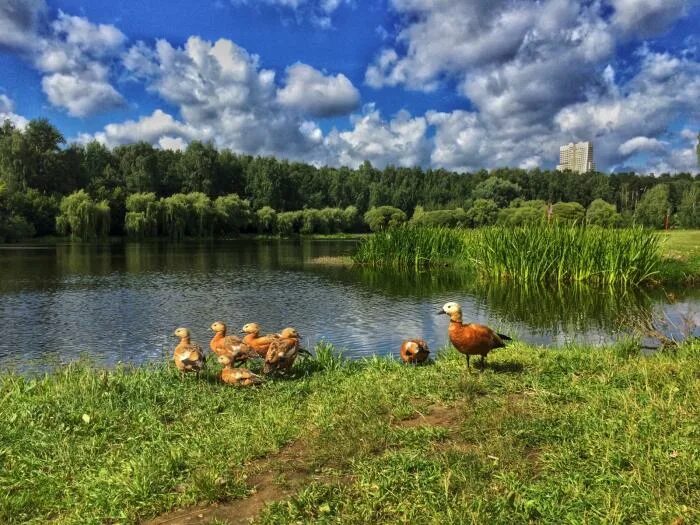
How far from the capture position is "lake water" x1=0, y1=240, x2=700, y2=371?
1308 cm

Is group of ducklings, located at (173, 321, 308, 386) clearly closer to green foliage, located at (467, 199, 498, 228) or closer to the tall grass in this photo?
the tall grass

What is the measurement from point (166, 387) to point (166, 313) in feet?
35.9

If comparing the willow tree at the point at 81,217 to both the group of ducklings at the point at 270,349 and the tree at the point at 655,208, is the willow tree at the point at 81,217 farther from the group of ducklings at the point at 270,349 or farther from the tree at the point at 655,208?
the tree at the point at 655,208

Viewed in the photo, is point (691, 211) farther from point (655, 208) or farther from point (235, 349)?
point (235, 349)

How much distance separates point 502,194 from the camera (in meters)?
114

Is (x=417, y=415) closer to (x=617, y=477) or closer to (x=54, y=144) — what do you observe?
(x=617, y=477)

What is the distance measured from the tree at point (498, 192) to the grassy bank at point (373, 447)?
109 m

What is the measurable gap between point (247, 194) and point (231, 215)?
117 feet

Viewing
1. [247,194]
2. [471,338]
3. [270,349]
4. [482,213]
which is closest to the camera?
[471,338]

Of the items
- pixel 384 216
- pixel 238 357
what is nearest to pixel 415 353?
pixel 238 357

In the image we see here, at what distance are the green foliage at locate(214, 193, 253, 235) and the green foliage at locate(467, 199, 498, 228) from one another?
41.7 m

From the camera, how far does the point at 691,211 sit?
8131 centimetres

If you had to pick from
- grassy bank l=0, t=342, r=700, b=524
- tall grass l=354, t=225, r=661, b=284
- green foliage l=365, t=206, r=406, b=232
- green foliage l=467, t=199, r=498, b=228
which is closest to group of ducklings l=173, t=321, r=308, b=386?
grassy bank l=0, t=342, r=700, b=524

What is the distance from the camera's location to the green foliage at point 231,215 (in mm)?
84938
